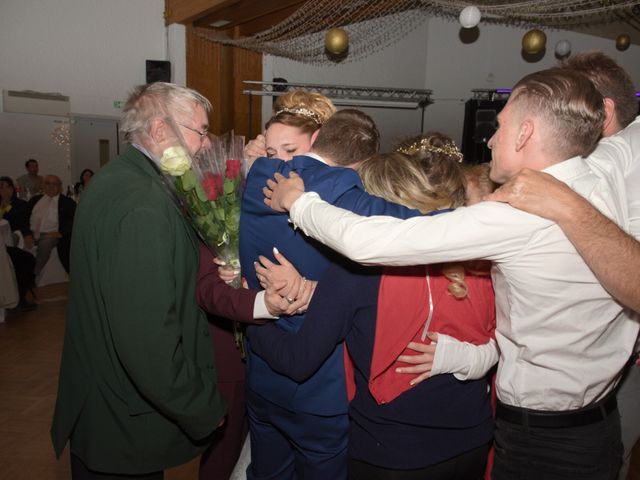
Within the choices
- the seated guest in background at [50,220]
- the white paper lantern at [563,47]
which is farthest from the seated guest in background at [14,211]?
the white paper lantern at [563,47]

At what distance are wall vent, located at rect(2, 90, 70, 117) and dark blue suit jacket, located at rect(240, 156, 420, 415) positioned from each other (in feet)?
23.9

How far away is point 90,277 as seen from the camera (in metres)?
1.45

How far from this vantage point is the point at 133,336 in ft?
4.42

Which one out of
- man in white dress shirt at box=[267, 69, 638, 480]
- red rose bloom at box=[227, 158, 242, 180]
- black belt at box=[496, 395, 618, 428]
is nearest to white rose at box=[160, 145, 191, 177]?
red rose bloom at box=[227, 158, 242, 180]

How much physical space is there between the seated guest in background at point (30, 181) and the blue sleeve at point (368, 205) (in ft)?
23.8

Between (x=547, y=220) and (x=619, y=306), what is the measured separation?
0.33 metres

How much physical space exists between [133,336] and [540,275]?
1.06 metres

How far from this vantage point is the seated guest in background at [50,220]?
21.7 ft

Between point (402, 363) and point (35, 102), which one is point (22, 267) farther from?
point (402, 363)

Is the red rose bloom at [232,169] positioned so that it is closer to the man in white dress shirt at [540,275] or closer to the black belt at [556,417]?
the man in white dress shirt at [540,275]

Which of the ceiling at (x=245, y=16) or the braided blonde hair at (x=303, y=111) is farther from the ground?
the ceiling at (x=245, y=16)

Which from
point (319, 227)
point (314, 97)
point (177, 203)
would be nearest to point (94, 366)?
point (177, 203)

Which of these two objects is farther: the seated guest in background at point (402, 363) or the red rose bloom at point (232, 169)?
the red rose bloom at point (232, 169)

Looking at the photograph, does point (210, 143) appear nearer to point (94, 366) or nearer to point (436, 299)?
point (94, 366)
